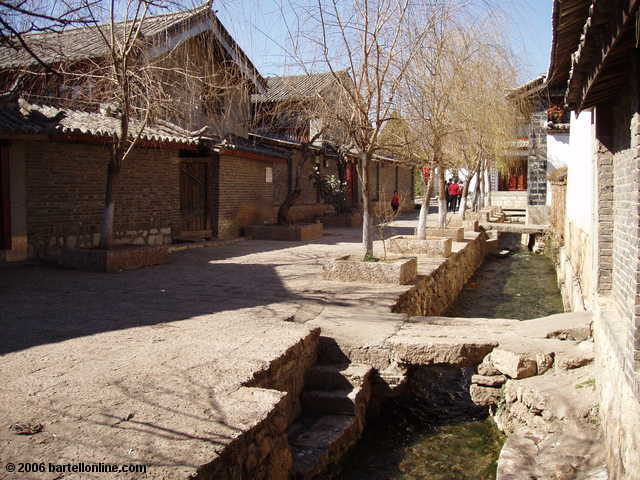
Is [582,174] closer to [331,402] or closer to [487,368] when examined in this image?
[487,368]

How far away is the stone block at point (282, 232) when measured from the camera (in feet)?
53.0

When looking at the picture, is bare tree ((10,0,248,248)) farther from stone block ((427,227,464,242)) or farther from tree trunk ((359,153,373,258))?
stone block ((427,227,464,242))

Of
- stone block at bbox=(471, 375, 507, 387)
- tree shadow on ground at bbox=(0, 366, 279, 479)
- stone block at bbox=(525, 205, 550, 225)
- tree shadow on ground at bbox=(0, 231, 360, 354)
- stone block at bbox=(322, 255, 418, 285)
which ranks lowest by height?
stone block at bbox=(471, 375, 507, 387)

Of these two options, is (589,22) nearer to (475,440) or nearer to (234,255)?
(475,440)

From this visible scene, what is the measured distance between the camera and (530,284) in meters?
14.7

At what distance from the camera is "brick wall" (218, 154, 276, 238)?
1603 centimetres

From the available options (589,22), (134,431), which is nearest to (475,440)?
(134,431)

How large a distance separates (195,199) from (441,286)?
721 cm

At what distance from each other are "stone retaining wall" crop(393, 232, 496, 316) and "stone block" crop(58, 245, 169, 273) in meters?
4.66

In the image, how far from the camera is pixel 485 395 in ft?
19.3

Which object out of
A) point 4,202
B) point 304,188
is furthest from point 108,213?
point 304,188

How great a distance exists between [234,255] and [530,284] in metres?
6.89

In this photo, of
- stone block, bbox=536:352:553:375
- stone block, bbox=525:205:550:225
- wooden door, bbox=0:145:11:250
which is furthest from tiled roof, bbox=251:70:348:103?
stone block, bbox=525:205:550:225

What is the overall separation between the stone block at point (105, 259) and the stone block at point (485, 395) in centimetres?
629
